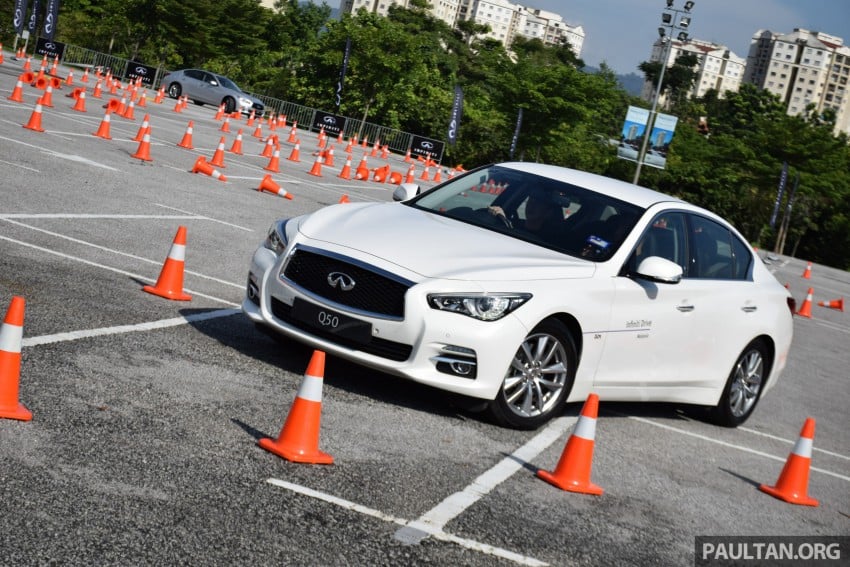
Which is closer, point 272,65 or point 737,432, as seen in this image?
point 737,432

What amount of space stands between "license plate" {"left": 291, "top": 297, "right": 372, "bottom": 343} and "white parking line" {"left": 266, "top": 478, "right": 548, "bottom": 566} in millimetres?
1854

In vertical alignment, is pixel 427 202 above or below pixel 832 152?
below

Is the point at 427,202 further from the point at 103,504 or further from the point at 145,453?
the point at 103,504

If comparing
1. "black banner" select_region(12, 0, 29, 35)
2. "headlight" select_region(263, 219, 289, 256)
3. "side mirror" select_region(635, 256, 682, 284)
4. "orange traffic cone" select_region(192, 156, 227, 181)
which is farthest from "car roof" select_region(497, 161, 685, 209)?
"black banner" select_region(12, 0, 29, 35)

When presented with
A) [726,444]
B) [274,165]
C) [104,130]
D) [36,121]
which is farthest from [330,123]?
[726,444]

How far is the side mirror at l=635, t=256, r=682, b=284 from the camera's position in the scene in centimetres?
Result: 781

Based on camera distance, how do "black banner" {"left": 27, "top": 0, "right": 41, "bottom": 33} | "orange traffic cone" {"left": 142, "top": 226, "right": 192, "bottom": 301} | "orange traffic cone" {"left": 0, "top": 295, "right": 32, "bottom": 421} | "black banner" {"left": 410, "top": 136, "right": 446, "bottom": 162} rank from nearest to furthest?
1. "orange traffic cone" {"left": 0, "top": 295, "right": 32, "bottom": 421}
2. "orange traffic cone" {"left": 142, "top": 226, "right": 192, "bottom": 301}
3. "black banner" {"left": 410, "top": 136, "right": 446, "bottom": 162}
4. "black banner" {"left": 27, "top": 0, "right": 41, "bottom": 33}

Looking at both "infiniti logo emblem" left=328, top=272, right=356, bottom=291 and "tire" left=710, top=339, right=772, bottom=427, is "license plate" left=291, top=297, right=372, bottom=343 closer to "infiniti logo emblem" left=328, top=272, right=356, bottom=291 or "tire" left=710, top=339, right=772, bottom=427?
"infiniti logo emblem" left=328, top=272, right=356, bottom=291

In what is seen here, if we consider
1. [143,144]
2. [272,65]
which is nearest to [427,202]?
[143,144]

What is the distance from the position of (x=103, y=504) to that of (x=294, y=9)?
99.1 meters

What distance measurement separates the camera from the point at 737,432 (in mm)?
9328

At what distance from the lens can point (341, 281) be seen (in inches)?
281

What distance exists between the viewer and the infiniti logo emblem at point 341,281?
23.4ft

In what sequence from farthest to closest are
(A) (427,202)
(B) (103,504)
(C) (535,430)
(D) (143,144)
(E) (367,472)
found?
(D) (143,144) → (A) (427,202) → (C) (535,430) → (E) (367,472) → (B) (103,504)
